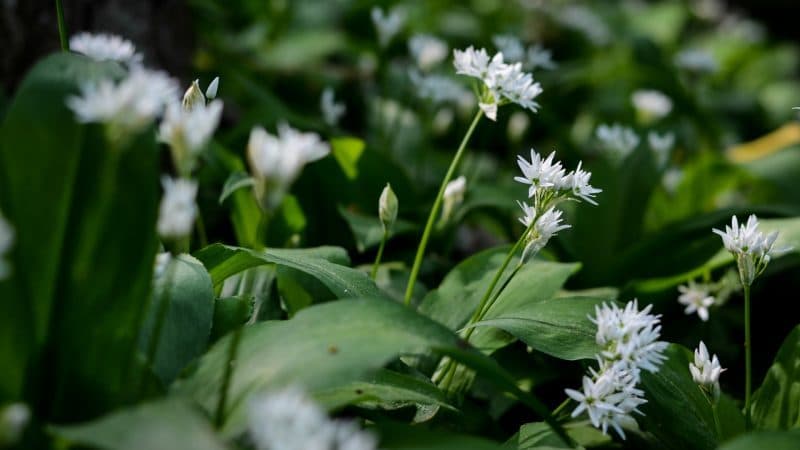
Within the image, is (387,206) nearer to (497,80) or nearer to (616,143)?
(497,80)

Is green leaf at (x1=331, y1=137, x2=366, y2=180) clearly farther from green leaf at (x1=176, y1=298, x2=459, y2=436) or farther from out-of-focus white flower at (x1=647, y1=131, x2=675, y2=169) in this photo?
green leaf at (x1=176, y1=298, x2=459, y2=436)

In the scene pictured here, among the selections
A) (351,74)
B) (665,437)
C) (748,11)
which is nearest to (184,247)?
(665,437)

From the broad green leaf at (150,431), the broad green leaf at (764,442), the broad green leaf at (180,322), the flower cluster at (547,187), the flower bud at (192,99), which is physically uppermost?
the flower bud at (192,99)

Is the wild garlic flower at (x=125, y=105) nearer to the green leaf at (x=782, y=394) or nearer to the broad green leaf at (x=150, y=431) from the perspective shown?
the broad green leaf at (x=150, y=431)

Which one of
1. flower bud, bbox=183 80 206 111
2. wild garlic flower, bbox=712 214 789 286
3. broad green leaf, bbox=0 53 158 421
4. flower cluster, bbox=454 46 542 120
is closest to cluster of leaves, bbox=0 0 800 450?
broad green leaf, bbox=0 53 158 421

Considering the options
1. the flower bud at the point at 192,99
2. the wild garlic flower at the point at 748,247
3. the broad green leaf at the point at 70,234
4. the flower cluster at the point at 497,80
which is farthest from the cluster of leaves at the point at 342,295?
the flower cluster at the point at 497,80

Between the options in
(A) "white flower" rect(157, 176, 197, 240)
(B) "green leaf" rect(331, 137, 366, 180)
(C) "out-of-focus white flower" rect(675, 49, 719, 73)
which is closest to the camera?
(A) "white flower" rect(157, 176, 197, 240)
